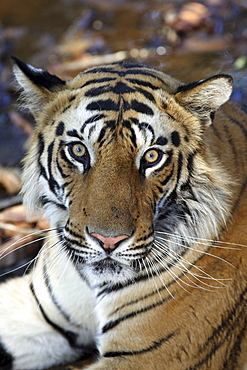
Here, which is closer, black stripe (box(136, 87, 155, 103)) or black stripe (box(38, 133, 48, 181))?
black stripe (box(136, 87, 155, 103))

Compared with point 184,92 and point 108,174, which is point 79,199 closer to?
point 108,174

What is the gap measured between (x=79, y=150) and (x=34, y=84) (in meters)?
0.33

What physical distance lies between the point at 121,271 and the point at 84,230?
0.26m

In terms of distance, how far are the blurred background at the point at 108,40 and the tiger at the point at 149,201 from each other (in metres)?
1.35

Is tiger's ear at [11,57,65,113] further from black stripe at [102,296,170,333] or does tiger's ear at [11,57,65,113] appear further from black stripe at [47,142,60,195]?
black stripe at [102,296,170,333]

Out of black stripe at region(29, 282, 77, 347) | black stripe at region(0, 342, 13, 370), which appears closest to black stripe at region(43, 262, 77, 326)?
black stripe at region(29, 282, 77, 347)

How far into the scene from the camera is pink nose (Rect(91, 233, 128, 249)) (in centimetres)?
181

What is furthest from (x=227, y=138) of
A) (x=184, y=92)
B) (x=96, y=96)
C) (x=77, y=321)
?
(x=77, y=321)

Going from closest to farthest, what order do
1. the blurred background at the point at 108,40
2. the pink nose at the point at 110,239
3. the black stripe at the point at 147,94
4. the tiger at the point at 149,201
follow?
the pink nose at the point at 110,239
the tiger at the point at 149,201
the black stripe at the point at 147,94
the blurred background at the point at 108,40

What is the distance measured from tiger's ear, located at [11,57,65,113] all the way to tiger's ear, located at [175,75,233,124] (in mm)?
496

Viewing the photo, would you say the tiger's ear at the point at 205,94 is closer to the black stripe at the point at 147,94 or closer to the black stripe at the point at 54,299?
the black stripe at the point at 147,94

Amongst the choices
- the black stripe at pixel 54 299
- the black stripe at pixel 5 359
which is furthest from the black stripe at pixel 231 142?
the black stripe at pixel 5 359

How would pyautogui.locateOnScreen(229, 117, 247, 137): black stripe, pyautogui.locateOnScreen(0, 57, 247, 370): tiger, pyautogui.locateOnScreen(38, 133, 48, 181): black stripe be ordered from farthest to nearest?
pyautogui.locateOnScreen(229, 117, 247, 137): black stripe, pyautogui.locateOnScreen(38, 133, 48, 181): black stripe, pyautogui.locateOnScreen(0, 57, 247, 370): tiger

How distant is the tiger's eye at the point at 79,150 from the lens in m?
1.99
